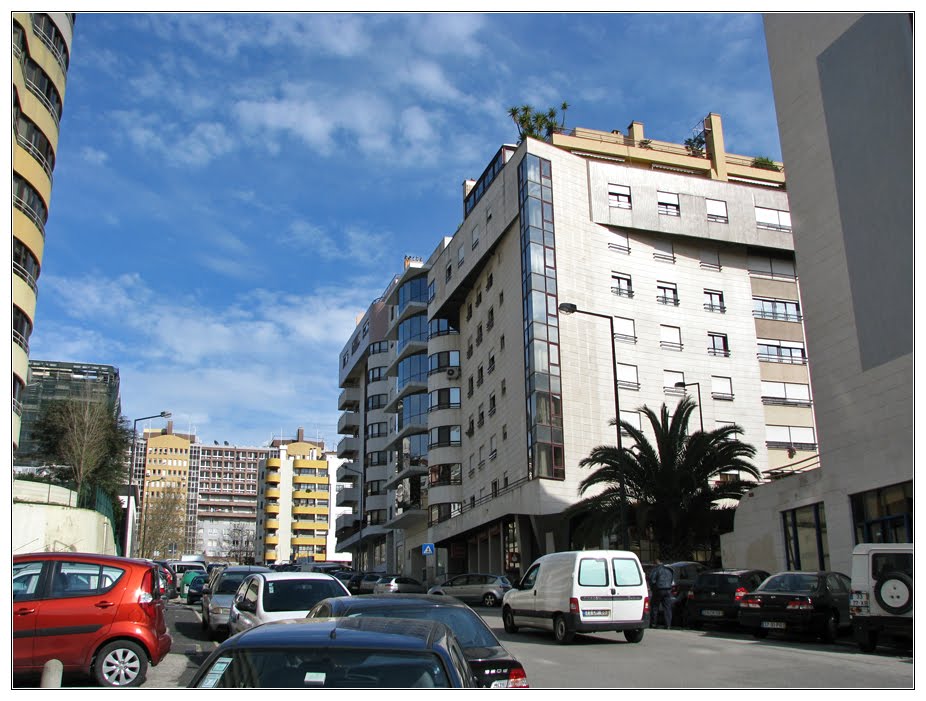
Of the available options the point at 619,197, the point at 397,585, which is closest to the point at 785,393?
the point at 619,197

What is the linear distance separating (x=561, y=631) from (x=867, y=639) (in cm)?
517

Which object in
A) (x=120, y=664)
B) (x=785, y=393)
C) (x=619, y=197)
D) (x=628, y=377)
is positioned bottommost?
(x=120, y=664)

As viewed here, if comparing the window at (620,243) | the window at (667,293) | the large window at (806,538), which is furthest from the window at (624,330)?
the large window at (806,538)

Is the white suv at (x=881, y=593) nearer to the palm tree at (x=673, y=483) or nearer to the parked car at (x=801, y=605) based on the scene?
the parked car at (x=801, y=605)

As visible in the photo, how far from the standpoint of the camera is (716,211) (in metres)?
47.3

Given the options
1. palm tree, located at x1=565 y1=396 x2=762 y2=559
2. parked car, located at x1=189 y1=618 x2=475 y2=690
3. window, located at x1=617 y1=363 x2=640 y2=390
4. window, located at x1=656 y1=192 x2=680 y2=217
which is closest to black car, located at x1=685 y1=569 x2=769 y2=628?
palm tree, located at x1=565 y1=396 x2=762 y2=559

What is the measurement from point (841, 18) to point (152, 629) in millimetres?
23662

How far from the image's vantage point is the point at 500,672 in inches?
289

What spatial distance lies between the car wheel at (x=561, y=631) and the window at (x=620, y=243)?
1244 inches

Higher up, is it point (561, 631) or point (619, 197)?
point (619, 197)

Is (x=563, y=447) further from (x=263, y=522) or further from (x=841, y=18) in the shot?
(x=263, y=522)

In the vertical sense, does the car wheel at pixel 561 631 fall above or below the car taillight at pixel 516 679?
below

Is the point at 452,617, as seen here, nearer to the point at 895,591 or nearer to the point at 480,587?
the point at 895,591

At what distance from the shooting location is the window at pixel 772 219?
48062mm
